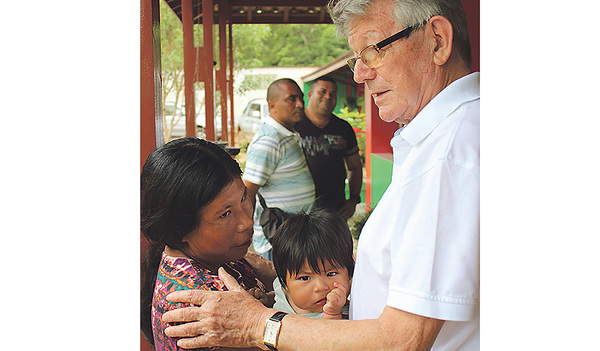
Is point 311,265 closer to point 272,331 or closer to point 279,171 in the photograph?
point 272,331

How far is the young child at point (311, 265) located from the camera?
192cm

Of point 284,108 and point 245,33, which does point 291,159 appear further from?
point 245,33

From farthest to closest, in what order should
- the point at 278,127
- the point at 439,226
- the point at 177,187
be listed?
the point at 278,127, the point at 177,187, the point at 439,226

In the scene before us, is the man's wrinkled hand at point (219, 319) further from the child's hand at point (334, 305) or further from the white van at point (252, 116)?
the white van at point (252, 116)

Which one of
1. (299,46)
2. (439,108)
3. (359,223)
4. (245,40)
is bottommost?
(359,223)

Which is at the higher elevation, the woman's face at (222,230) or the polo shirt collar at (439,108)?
the polo shirt collar at (439,108)

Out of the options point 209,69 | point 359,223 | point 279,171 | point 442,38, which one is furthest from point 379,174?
point 442,38

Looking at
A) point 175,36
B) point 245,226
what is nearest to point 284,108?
point 245,226

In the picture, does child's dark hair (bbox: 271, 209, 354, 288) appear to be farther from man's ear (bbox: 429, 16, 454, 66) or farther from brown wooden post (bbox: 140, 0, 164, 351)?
man's ear (bbox: 429, 16, 454, 66)

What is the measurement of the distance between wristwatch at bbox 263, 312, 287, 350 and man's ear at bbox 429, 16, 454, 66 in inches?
32.2

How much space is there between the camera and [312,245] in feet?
6.37

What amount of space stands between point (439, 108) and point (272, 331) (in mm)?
733

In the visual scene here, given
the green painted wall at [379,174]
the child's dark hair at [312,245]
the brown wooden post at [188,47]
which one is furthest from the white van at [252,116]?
the child's dark hair at [312,245]
